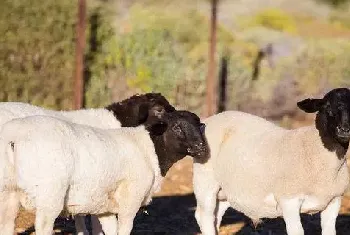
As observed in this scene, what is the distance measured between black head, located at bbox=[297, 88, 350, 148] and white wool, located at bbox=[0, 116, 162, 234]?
1.94 m

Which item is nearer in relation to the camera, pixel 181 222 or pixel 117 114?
pixel 117 114

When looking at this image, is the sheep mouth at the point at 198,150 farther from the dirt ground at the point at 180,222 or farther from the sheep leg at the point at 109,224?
the dirt ground at the point at 180,222

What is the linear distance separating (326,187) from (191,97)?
14.5 m

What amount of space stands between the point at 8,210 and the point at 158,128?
218 centimetres

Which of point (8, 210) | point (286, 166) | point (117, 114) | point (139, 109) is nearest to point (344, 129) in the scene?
point (286, 166)

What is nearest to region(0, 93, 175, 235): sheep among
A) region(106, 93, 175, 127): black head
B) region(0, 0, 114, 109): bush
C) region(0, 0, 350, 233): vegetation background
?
region(106, 93, 175, 127): black head

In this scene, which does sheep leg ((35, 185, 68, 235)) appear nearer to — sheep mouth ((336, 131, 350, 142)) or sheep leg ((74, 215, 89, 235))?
sheep leg ((74, 215, 89, 235))

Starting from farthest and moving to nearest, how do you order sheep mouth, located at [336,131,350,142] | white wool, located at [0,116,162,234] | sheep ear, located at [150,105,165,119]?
sheep ear, located at [150,105,165,119], sheep mouth, located at [336,131,350,142], white wool, located at [0,116,162,234]

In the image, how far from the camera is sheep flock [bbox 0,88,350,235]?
9.17m

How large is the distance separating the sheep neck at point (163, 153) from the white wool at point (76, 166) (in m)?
0.21

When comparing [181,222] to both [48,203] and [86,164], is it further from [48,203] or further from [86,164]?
[48,203]

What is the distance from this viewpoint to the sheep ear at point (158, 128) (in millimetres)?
10922

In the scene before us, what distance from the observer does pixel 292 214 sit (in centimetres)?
996

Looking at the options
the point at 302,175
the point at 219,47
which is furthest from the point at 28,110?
the point at 219,47
